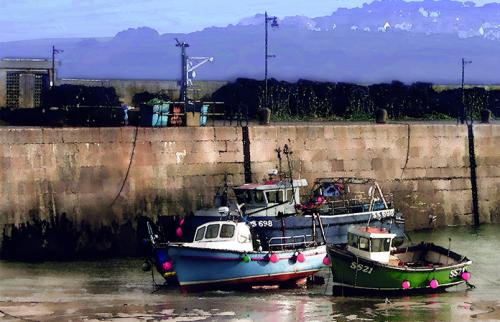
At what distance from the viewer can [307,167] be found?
3609 centimetres

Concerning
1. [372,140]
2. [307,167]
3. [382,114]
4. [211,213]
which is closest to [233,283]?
[211,213]

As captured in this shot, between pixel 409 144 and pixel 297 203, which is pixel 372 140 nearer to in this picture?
pixel 409 144

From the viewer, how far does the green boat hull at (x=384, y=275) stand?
2603cm

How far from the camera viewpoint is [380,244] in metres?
26.5

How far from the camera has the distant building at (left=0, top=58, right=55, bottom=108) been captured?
131ft

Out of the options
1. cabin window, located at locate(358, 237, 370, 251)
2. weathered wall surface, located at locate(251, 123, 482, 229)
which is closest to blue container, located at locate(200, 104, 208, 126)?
weathered wall surface, located at locate(251, 123, 482, 229)

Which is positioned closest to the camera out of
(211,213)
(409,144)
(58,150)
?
(211,213)

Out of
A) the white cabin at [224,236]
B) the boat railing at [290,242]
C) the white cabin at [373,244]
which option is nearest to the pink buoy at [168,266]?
the white cabin at [224,236]

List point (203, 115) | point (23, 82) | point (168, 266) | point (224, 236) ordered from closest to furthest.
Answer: point (224, 236) → point (168, 266) → point (203, 115) → point (23, 82)

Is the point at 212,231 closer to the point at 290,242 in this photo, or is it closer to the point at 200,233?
the point at 200,233

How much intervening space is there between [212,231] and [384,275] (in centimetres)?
380

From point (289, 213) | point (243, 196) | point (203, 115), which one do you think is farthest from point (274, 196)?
point (203, 115)

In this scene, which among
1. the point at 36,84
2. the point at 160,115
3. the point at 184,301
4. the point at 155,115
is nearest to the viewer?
the point at 184,301

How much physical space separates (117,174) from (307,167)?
20.0 feet
